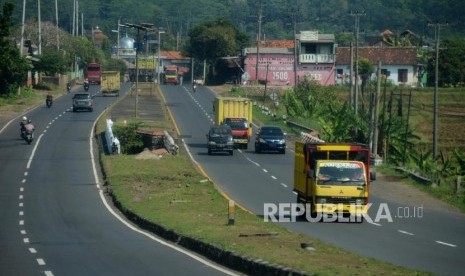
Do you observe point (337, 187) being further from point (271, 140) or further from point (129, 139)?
point (271, 140)

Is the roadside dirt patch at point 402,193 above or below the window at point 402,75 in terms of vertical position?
below

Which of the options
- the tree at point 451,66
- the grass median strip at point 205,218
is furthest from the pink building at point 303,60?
the grass median strip at point 205,218

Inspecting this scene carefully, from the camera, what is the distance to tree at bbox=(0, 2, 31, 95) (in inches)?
3671

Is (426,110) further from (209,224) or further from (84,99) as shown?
(209,224)

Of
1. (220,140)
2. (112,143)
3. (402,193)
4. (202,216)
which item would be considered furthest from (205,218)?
(220,140)

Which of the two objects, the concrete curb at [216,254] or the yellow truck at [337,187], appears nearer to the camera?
the concrete curb at [216,254]

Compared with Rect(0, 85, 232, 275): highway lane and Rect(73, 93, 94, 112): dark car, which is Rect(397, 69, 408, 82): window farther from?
Rect(0, 85, 232, 275): highway lane

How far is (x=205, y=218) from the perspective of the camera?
32.7 meters

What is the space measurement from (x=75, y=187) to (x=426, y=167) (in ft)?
65.6

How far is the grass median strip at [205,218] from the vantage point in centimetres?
2134

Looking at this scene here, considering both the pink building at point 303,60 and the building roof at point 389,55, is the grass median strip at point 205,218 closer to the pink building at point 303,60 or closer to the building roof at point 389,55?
the pink building at point 303,60
